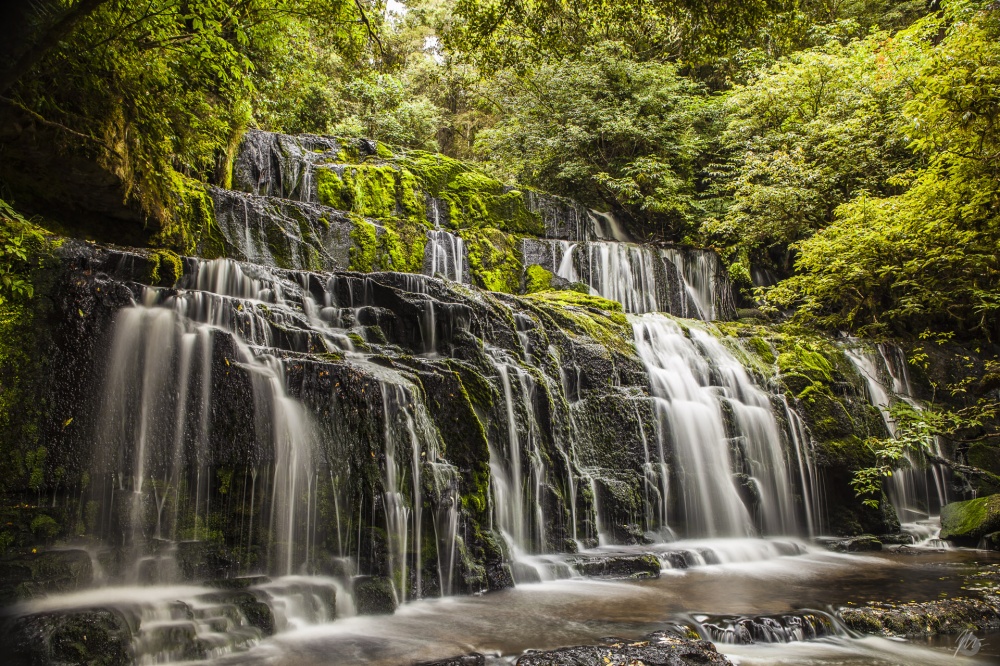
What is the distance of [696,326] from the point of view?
42.2 feet

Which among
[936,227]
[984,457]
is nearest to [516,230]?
[936,227]

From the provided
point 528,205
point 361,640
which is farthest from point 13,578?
point 528,205

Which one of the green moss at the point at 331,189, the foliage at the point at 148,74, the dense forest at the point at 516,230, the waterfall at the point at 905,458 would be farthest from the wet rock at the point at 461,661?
the green moss at the point at 331,189

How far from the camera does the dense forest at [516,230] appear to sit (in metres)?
5.49

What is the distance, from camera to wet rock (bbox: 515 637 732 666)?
4.00m

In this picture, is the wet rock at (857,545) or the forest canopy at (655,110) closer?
the forest canopy at (655,110)

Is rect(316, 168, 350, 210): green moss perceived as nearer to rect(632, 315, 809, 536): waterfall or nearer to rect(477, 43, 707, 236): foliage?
rect(477, 43, 707, 236): foliage

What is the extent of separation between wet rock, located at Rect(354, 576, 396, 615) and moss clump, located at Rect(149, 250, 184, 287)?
A: 425 cm

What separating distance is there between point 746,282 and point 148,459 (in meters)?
17.4

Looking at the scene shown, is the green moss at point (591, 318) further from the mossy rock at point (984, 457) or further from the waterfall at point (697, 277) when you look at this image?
the mossy rock at point (984, 457)

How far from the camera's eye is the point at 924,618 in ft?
16.9

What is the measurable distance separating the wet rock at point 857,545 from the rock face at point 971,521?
112 cm

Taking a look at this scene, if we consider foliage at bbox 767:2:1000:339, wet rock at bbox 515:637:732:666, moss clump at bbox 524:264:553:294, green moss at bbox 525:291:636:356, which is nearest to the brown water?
wet rock at bbox 515:637:732:666

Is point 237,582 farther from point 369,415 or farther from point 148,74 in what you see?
point 148,74
